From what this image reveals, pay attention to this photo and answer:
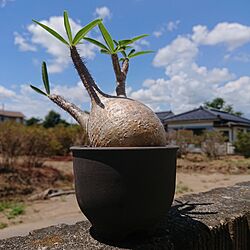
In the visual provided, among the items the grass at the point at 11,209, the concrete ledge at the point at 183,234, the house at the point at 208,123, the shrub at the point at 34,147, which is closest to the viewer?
the concrete ledge at the point at 183,234

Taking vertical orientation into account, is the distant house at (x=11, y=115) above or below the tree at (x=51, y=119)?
above

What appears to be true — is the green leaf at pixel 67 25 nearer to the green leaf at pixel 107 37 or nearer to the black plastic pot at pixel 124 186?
the green leaf at pixel 107 37

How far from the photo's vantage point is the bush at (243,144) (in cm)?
1894

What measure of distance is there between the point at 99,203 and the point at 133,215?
124 millimetres

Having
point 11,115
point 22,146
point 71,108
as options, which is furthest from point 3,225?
point 11,115

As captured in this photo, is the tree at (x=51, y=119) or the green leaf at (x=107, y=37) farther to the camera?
the tree at (x=51, y=119)

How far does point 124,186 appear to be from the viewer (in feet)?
3.40

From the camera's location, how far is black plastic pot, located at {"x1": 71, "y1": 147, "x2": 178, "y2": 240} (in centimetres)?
104

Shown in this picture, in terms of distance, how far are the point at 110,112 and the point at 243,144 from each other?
1962 centimetres

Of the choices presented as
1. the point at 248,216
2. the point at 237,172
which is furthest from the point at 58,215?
the point at 237,172

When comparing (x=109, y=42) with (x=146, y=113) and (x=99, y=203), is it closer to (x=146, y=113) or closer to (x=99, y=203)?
(x=146, y=113)

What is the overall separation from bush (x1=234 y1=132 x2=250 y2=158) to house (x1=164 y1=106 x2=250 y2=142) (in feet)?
9.09

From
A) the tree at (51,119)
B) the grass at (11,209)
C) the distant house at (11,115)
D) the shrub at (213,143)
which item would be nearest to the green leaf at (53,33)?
the grass at (11,209)

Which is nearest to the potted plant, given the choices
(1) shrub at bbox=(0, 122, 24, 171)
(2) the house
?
(1) shrub at bbox=(0, 122, 24, 171)
